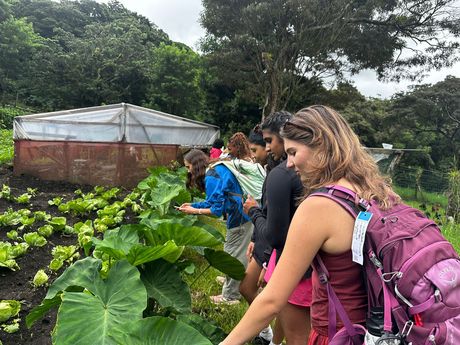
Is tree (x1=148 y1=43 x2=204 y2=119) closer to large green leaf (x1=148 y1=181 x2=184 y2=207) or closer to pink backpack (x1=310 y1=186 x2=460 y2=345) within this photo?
large green leaf (x1=148 y1=181 x2=184 y2=207)

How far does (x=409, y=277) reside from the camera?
92 centimetres

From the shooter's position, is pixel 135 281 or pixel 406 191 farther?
pixel 406 191

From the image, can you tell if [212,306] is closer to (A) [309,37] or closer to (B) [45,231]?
(B) [45,231]

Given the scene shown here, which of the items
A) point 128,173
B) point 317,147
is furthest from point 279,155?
point 128,173

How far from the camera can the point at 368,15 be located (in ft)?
40.8

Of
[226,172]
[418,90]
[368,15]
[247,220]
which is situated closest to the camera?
[226,172]

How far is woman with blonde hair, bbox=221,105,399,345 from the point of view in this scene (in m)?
1.04

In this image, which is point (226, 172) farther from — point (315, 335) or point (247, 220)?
point (315, 335)

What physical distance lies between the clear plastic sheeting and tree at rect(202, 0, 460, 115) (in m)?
5.55

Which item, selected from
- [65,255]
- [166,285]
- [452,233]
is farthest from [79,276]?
[452,233]

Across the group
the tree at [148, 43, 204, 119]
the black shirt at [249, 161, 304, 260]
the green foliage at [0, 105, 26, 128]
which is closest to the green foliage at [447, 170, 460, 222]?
the black shirt at [249, 161, 304, 260]

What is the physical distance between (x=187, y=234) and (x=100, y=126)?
22.5ft

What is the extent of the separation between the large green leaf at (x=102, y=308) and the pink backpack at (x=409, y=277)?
102 centimetres

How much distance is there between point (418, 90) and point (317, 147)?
20830mm
